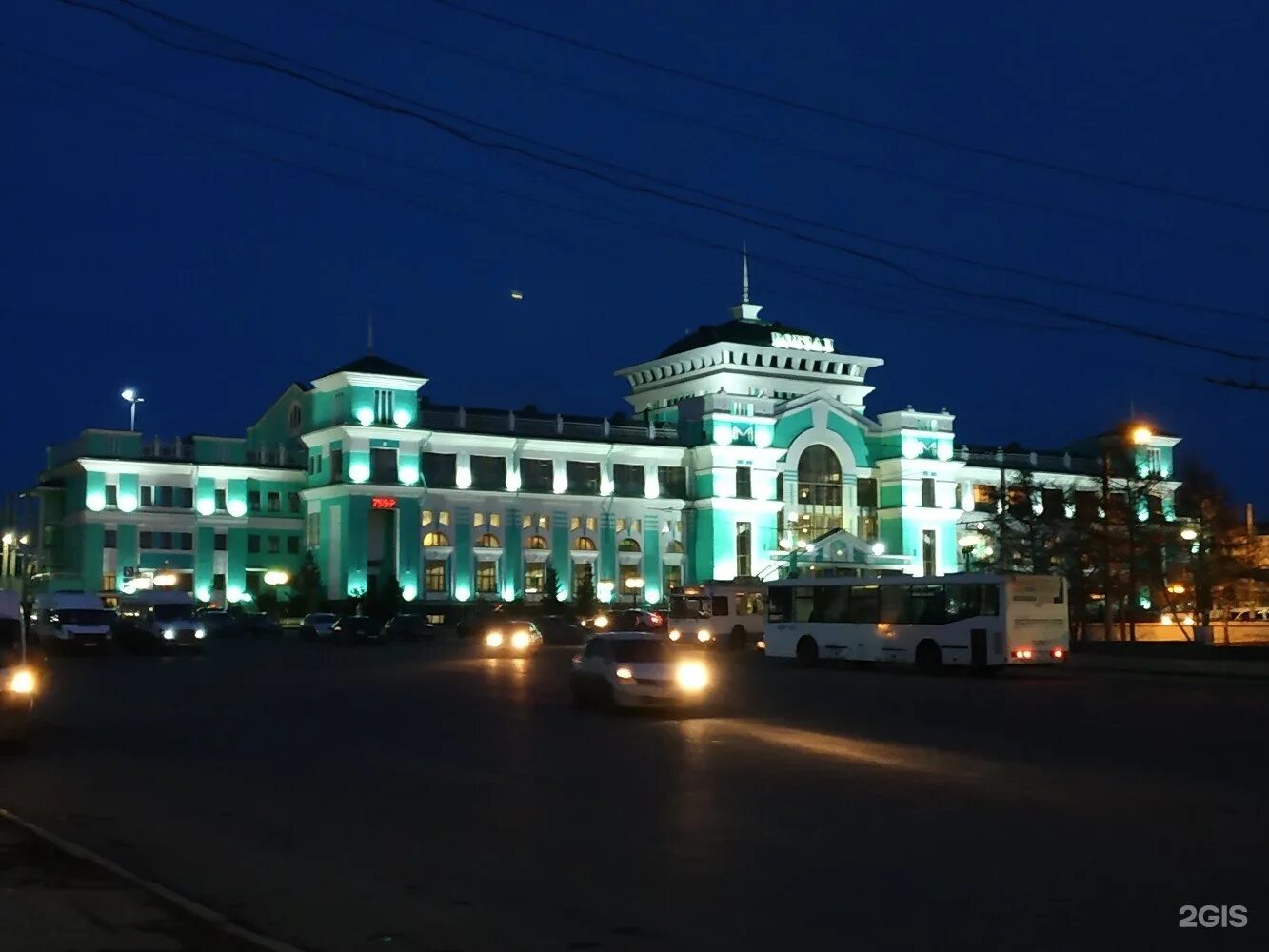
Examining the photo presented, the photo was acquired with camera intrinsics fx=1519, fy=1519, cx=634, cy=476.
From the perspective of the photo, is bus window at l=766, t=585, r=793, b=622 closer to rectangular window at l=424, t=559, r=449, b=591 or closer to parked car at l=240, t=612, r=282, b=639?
parked car at l=240, t=612, r=282, b=639

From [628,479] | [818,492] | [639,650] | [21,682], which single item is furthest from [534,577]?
[21,682]

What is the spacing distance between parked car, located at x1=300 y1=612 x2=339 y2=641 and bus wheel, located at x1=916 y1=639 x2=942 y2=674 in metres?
35.9

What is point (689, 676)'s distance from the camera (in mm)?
26484

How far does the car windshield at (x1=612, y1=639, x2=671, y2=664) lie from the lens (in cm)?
2644

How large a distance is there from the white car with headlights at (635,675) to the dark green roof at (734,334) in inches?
3197

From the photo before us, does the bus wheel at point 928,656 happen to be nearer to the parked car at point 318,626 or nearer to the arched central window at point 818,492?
the parked car at point 318,626

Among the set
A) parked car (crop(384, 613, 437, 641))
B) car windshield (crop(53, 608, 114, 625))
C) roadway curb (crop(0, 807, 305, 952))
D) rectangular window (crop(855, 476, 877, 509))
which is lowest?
parked car (crop(384, 613, 437, 641))

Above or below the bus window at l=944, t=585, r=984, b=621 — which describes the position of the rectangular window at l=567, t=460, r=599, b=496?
above

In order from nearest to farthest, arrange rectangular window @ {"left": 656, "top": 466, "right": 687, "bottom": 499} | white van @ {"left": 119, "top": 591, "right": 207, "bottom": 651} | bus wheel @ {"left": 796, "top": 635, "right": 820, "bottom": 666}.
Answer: bus wheel @ {"left": 796, "top": 635, "right": 820, "bottom": 666}
white van @ {"left": 119, "top": 591, "right": 207, "bottom": 651}
rectangular window @ {"left": 656, "top": 466, "right": 687, "bottom": 499}

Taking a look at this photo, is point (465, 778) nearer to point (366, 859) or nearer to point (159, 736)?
point (366, 859)

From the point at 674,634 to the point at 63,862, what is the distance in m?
53.7

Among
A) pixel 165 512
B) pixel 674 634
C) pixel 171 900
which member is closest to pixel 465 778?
pixel 171 900

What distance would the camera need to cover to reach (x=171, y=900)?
952cm

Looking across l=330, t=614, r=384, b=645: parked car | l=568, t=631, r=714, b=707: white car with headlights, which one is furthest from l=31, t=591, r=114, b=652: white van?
l=568, t=631, r=714, b=707: white car with headlights
